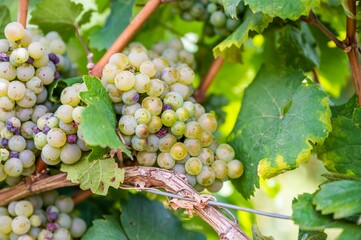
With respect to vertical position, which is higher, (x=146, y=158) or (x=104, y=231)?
(x=146, y=158)

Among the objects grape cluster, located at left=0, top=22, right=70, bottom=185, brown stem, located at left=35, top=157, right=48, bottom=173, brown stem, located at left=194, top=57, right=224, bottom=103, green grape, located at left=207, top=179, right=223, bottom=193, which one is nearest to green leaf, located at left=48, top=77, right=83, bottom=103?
grape cluster, located at left=0, top=22, right=70, bottom=185

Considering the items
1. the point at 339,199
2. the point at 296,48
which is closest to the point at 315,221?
the point at 339,199

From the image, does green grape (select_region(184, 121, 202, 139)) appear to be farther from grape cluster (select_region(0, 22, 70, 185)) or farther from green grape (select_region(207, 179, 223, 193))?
grape cluster (select_region(0, 22, 70, 185))

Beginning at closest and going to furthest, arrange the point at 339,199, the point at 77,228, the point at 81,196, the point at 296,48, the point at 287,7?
the point at 339,199
the point at 287,7
the point at 77,228
the point at 81,196
the point at 296,48

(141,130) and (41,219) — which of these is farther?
(41,219)

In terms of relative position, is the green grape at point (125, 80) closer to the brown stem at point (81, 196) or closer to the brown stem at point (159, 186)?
the brown stem at point (159, 186)

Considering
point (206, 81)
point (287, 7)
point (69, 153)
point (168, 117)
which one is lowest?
point (206, 81)

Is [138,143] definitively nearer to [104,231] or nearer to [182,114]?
[182,114]
